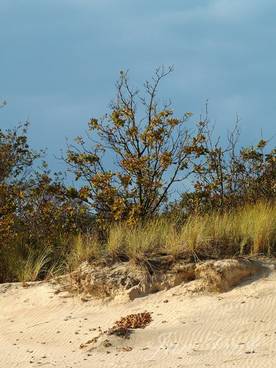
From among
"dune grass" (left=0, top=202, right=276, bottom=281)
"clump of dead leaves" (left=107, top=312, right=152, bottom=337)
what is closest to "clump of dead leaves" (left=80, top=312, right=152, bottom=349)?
"clump of dead leaves" (left=107, top=312, right=152, bottom=337)

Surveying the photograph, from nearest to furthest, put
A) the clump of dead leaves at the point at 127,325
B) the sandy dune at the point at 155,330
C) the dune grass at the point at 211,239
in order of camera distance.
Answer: the sandy dune at the point at 155,330, the clump of dead leaves at the point at 127,325, the dune grass at the point at 211,239

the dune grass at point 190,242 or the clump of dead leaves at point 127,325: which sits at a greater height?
the dune grass at point 190,242

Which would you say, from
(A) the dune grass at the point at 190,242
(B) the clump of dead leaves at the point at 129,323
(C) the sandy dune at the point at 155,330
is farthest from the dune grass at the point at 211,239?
(B) the clump of dead leaves at the point at 129,323

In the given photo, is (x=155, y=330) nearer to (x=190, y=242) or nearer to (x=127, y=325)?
(x=127, y=325)

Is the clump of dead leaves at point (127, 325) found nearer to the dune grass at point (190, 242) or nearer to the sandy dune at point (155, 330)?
the sandy dune at point (155, 330)

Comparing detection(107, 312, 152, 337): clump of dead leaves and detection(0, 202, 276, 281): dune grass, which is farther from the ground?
detection(0, 202, 276, 281): dune grass

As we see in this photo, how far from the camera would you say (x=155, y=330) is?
8188 mm

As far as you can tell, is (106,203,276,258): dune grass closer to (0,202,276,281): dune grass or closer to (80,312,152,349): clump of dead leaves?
(0,202,276,281): dune grass

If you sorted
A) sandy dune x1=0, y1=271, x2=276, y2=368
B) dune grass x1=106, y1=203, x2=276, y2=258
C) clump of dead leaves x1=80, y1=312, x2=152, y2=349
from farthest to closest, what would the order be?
dune grass x1=106, y1=203, x2=276, y2=258 → clump of dead leaves x1=80, y1=312, x2=152, y2=349 → sandy dune x1=0, y1=271, x2=276, y2=368

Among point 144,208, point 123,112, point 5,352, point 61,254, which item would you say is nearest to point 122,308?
point 5,352

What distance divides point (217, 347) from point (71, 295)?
3229mm

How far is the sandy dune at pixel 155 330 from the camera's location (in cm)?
728

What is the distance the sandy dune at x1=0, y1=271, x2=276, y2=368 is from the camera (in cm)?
728

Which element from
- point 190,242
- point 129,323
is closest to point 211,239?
point 190,242
